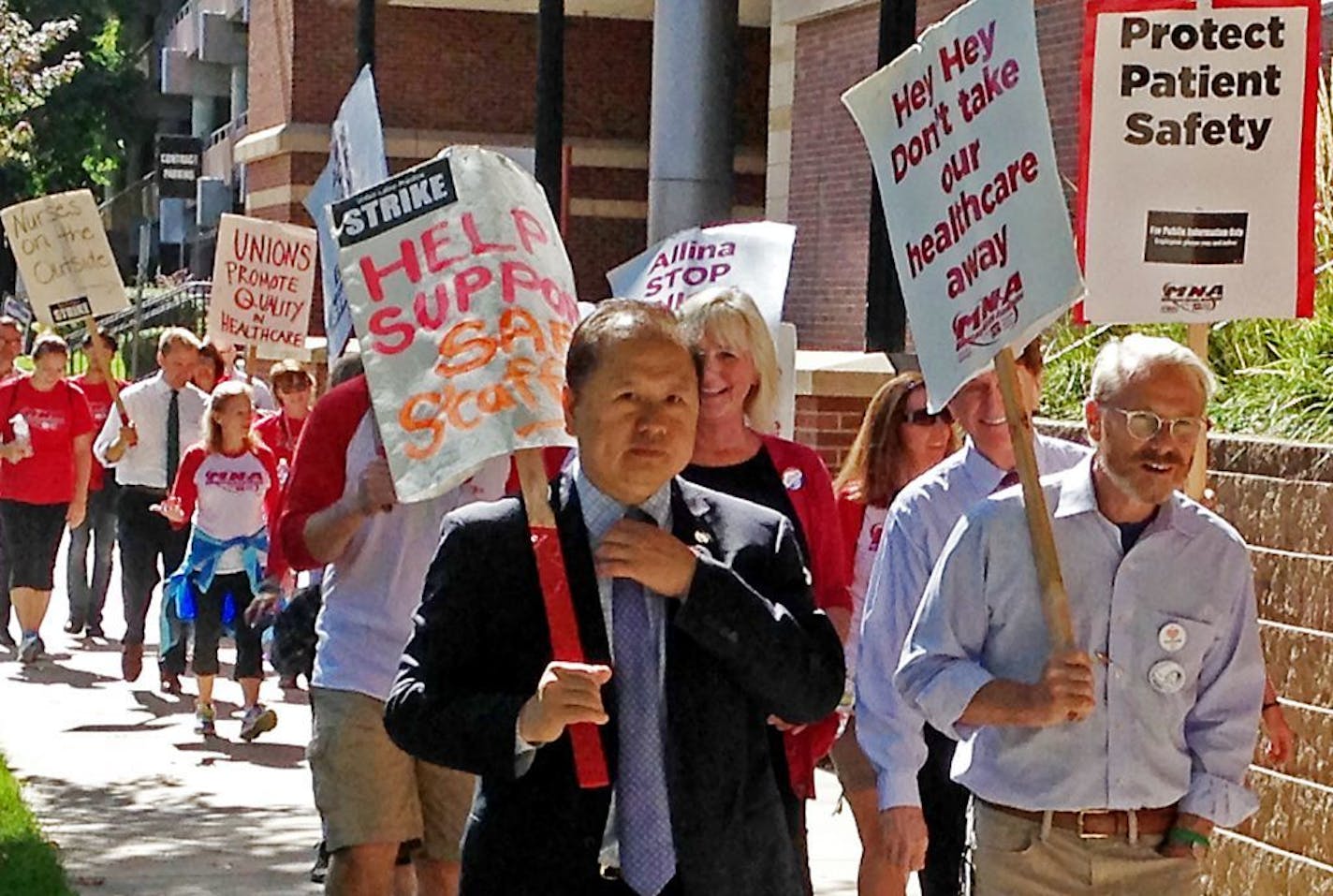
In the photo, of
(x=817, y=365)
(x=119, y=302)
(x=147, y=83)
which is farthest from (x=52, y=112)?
(x=817, y=365)

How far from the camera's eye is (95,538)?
17.1 meters

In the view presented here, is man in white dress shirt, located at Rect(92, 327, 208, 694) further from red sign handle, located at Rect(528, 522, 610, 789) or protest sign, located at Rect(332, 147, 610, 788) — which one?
red sign handle, located at Rect(528, 522, 610, 789)

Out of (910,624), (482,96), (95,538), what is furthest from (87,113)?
(910,624)

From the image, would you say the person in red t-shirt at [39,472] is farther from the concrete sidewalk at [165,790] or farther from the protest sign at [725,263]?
the protest sign at [725,263]

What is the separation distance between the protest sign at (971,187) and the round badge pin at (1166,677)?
70cm

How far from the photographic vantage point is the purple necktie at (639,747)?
13.4 feet

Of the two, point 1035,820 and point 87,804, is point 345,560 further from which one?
point 87,804

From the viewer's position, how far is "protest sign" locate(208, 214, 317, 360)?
51.7ft

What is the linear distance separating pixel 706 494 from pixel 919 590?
1.82 metres

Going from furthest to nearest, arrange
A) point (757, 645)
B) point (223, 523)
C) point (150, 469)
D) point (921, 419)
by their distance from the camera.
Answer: point (150, 469)
point (223, 523)
point (921, 419)
point (757, 645)

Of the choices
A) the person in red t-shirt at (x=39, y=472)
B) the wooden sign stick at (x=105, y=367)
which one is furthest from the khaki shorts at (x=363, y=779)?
the person in red t-shirt at (x=39, y=472)

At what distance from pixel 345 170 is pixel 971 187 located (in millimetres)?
2674

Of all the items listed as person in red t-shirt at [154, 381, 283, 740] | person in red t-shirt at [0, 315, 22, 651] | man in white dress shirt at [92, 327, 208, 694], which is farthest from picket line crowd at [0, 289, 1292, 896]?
person in red t-shirt at [0, 315, 22, 651]

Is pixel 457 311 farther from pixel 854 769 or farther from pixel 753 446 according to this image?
pixel 854 769
